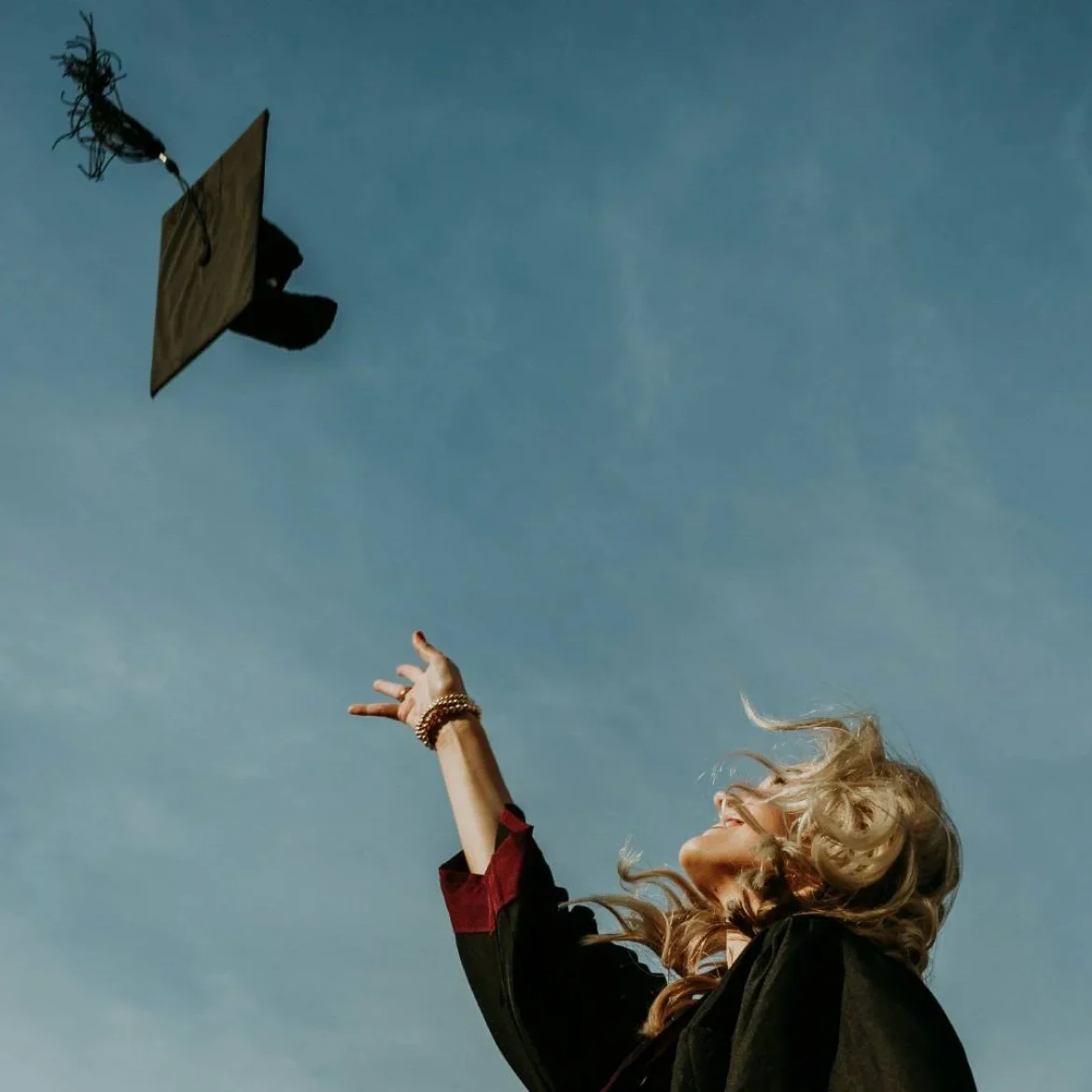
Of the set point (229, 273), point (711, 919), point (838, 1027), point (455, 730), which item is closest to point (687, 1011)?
point (711, 919)

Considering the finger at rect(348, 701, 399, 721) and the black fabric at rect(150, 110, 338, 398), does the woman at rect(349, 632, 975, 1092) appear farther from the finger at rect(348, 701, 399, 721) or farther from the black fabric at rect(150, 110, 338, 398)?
the black fabric at rect(150, 110, 338, 398)

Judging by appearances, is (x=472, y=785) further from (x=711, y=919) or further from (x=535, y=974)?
(x=711, y=919)

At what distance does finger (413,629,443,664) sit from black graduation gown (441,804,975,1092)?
50 centimetres

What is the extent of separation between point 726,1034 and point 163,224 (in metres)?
3.72

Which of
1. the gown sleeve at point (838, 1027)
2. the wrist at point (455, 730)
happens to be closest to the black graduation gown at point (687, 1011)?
the gown sleeve at point (838, 1027)

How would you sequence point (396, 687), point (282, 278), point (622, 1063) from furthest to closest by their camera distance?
1. point (282, 278)
2. point (396, 687)
3. point (622, 1063)

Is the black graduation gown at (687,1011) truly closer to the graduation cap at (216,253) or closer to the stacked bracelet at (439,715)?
the stacked bracelet at (439,715)

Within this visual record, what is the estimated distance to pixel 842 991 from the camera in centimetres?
294

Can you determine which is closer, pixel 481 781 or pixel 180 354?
pixel 481 781

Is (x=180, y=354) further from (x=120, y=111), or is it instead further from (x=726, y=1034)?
(x=726, y=1034)

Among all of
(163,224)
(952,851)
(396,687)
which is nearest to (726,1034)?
(952,851)

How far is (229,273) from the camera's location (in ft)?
15.0

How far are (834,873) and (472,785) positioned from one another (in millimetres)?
970

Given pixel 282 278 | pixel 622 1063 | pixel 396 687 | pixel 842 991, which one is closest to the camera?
pixel 842 991
